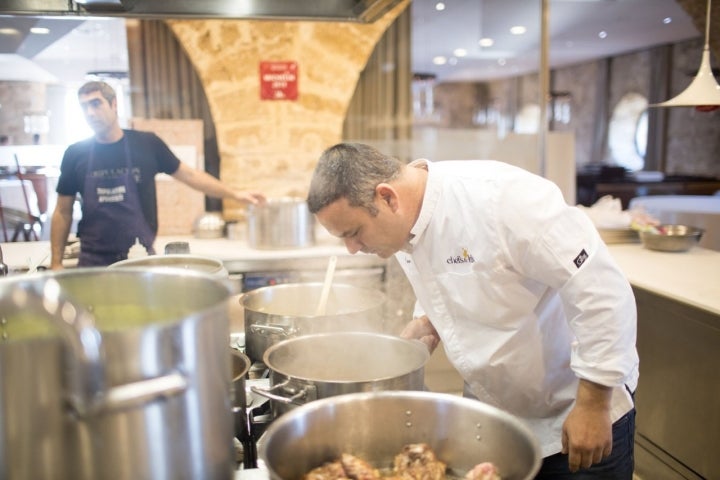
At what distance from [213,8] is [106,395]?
1656 millimetres

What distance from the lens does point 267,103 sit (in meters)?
3.90

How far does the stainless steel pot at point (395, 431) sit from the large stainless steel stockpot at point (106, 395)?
33 cm

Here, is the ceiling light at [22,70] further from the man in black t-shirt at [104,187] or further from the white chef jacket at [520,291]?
the white chef jacket at [520,291]

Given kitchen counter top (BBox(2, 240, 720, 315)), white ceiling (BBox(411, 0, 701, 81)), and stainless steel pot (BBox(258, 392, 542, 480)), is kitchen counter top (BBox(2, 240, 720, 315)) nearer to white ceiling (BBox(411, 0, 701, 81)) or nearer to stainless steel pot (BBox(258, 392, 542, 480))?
stainless steel pot (BBox(258, 392, 542, 480))

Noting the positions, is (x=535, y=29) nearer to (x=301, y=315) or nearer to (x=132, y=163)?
(x=132, y=163)

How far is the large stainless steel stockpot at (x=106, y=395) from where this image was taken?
0.55m

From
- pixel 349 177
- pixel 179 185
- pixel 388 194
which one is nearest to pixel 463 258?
pixel 388 194

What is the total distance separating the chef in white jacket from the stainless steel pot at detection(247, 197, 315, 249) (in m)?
1.70

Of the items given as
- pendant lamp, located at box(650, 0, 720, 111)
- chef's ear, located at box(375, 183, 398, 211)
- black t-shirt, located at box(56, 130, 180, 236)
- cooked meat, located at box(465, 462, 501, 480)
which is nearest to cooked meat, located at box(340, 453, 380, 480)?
cooked meat, located at box(465, 462, 501, 480)

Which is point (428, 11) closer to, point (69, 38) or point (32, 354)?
point (69, 38)

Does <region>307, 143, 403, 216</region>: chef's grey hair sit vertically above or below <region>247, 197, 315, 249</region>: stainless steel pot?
above

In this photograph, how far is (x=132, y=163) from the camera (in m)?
2.83

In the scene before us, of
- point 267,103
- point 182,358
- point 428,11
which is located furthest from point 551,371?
point 428,11

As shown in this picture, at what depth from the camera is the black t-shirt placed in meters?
2.71
